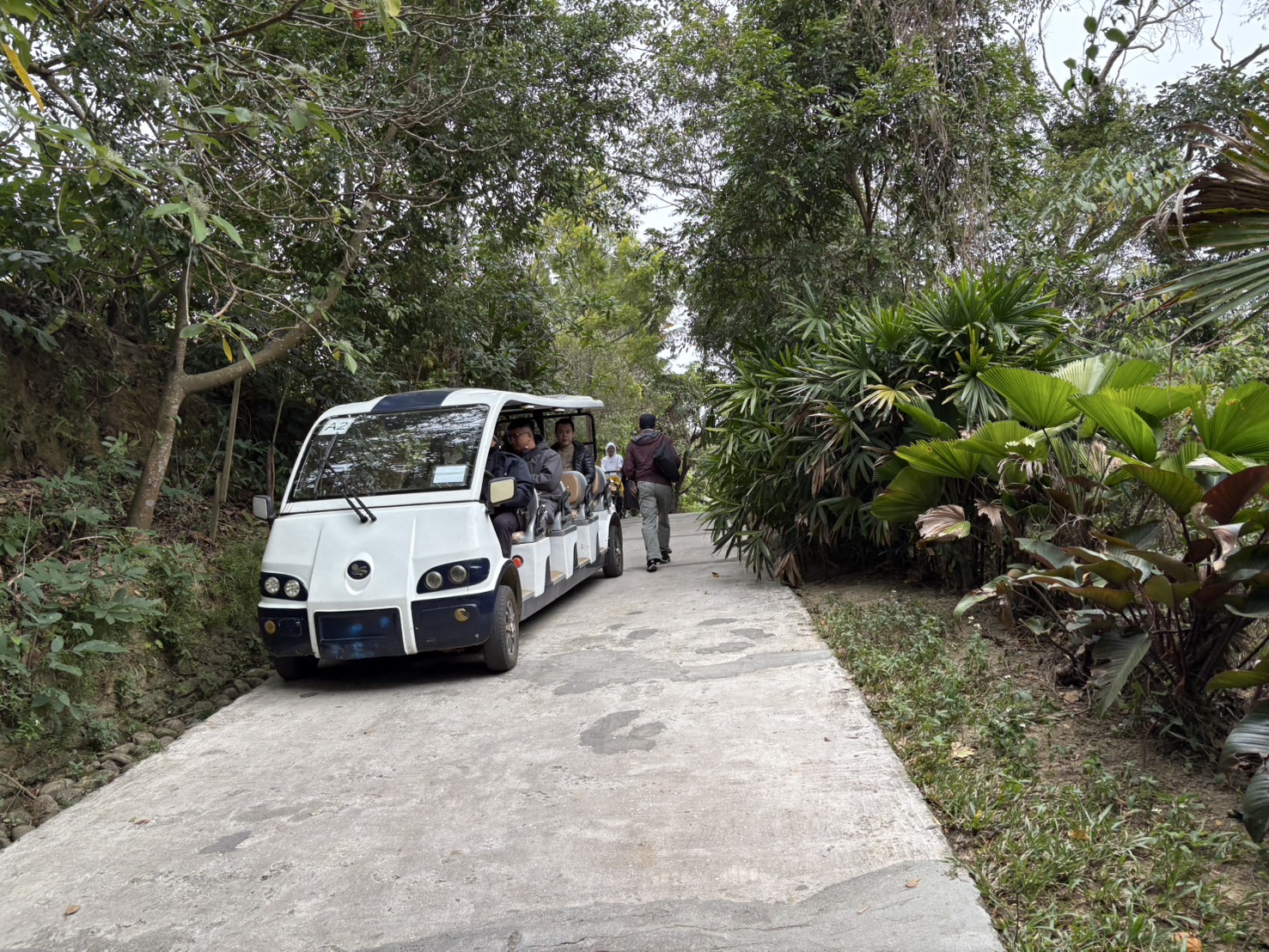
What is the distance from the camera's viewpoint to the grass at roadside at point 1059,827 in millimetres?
3129

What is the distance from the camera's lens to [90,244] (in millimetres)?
7668

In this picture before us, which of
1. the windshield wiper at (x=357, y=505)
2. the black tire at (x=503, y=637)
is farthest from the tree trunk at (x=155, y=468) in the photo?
the black tire at (x=503, y=637)

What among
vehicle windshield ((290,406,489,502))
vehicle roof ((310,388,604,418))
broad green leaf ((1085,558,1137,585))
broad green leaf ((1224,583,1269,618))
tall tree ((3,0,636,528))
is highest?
tall tree ((3,0,636,528))

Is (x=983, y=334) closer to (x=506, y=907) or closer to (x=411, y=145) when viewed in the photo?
(x=506, y=907)

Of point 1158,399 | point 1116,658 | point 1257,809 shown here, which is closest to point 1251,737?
point 1257,809

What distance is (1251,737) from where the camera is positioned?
3488mm

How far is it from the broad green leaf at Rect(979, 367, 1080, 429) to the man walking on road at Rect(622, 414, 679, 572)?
5.28 meters

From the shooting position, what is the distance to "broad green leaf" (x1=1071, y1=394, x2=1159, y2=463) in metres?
4.77

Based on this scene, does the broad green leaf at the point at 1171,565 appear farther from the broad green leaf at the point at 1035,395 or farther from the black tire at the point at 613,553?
the black tire at the point at 613,553

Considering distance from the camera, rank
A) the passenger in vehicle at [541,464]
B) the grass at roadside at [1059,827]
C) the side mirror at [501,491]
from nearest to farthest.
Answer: the grass at roadside at [1059,827], the side mirror at [501,491], the passenger in vehicle at [541,464]

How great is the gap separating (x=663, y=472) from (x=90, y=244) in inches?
238

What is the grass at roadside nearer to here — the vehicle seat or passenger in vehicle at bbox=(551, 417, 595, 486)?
the vehicle seat

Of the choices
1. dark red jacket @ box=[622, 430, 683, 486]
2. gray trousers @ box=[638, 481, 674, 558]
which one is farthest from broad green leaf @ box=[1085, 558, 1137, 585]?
gray trousers @ box=[638, 481, 674, 558]

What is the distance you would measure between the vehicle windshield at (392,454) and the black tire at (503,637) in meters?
0.92
